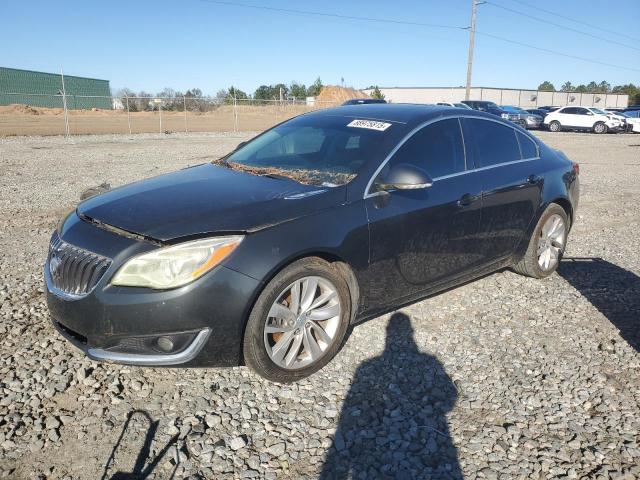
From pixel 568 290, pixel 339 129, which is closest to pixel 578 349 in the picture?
pixel 568 290

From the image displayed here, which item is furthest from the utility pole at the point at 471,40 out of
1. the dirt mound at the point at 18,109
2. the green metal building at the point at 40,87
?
the dirt mound at the point at 18,109

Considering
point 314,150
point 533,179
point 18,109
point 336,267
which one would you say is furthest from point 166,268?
point 18,109

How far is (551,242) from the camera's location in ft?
16.3

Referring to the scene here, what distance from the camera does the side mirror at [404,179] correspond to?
3.32 meters

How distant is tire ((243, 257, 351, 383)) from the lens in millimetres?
2895

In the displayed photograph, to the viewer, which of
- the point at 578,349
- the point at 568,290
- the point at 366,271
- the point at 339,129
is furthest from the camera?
the point at 568,290

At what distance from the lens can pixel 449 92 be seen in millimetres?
67938

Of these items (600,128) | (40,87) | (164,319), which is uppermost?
(40,87)

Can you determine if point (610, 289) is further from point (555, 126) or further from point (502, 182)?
point (555, 126)

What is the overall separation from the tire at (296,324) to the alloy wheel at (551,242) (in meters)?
2.54

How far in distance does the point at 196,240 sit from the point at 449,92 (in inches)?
2781

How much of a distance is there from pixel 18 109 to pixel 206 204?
51551 mm

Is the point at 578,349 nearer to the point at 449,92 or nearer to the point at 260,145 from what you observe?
the point at 260,145

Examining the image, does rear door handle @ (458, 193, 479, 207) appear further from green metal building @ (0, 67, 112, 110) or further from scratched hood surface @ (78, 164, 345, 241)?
green metal building @ (0, 67, 112, 110)
